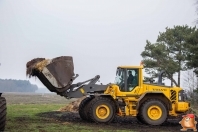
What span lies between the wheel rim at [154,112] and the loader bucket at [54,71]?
11.9 feet

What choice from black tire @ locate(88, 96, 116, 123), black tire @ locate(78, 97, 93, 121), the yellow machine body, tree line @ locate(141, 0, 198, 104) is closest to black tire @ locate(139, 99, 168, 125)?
the yellow machine body

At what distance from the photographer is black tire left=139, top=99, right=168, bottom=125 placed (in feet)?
48.6

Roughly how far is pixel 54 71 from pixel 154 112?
4.63 metres

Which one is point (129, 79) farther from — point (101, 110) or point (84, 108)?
point (84, 108)

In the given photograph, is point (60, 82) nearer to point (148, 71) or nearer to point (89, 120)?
point (89, 120)

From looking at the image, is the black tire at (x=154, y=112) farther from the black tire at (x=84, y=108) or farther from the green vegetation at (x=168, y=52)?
the green vegetation at (x=168, y=52)

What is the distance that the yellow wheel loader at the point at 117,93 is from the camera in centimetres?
1464

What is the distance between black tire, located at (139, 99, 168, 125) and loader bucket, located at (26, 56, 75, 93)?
3.36 m

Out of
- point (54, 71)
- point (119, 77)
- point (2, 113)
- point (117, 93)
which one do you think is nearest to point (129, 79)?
point (119, 77)

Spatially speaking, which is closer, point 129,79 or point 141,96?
point 141,96

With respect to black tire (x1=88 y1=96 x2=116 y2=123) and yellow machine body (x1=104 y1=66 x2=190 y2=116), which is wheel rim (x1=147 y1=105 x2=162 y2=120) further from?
black tire (x1=88 y1=96 x2=116 y2=123)

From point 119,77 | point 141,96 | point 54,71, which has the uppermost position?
point 54,71

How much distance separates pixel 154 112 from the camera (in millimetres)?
15031

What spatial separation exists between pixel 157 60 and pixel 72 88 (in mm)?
25730
